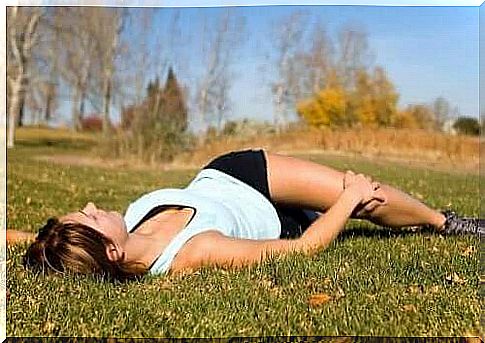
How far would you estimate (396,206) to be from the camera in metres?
2.28

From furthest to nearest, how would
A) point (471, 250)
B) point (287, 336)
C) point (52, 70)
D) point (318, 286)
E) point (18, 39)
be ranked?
1. point (52, 70)
2. point (18, 39)
3. point (471, 250)
4. point (318, 286)
5. point (287, 336)

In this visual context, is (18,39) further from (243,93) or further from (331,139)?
(331,139)

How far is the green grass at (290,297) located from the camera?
5.18 ft

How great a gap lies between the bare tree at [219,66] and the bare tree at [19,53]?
750 mm

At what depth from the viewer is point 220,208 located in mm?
2104

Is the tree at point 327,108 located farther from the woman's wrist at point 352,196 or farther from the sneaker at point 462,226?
the woman's wrist at point 352,196

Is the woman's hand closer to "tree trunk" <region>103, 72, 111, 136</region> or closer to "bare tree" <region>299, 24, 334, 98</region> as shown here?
"bare tree" <region>299, 24, 334, 98</region>

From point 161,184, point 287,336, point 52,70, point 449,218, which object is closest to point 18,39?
point 52,70

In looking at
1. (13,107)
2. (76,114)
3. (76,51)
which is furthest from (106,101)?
(13,107)

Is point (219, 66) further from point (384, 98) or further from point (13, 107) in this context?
point (13, 107)

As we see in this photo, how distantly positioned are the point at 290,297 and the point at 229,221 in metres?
0.40

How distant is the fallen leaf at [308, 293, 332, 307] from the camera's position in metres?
1.69

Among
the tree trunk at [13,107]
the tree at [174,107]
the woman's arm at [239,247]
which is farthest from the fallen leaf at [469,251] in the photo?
the tree trunk at [13,107]

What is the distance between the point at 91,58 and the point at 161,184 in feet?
2.36
